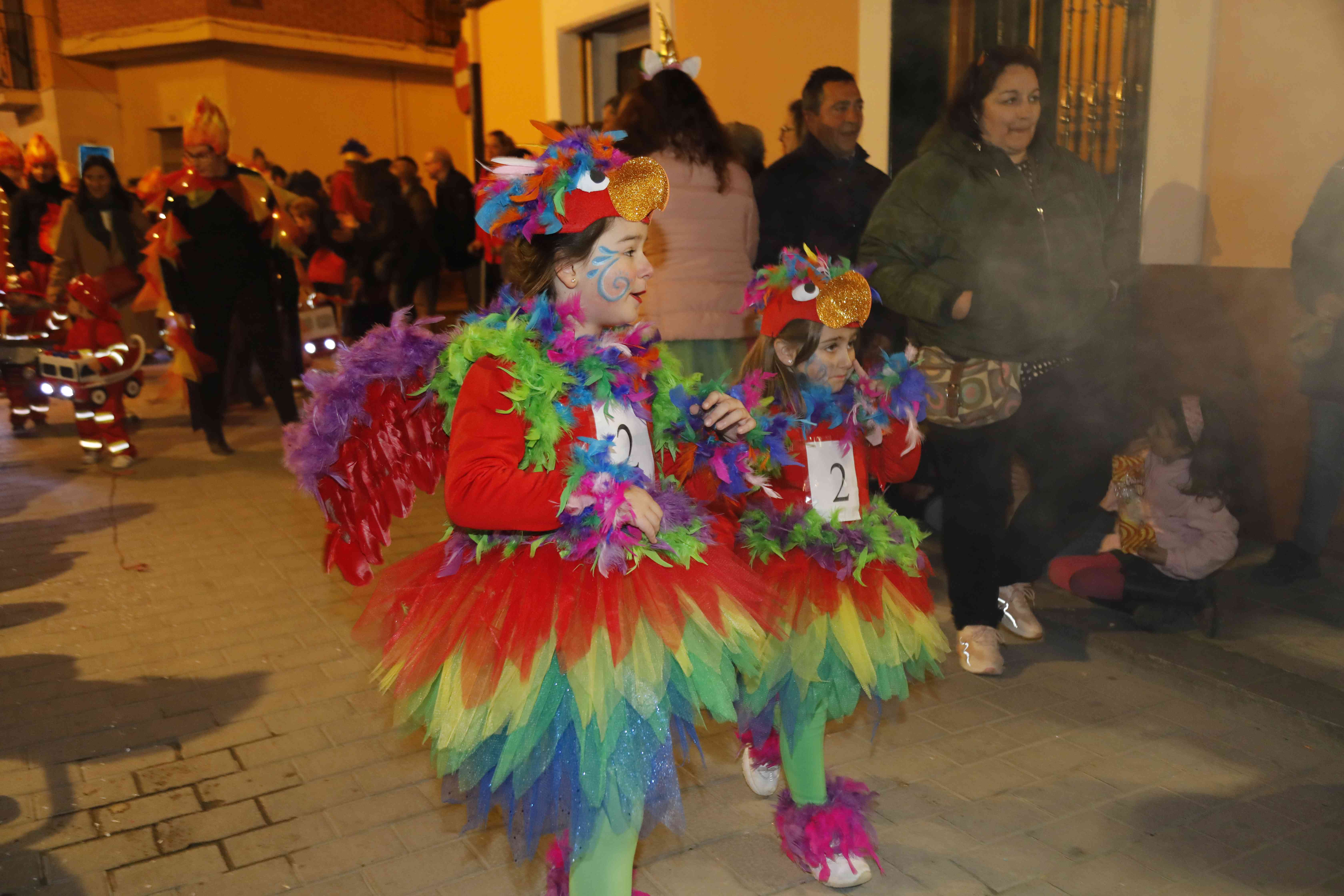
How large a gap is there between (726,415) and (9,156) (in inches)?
411

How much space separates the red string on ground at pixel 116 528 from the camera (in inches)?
210

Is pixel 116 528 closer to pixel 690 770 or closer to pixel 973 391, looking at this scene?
pixel 690 770

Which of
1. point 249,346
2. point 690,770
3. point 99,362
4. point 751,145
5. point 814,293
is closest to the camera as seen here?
point 814,293

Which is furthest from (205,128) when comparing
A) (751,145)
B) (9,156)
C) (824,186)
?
(9,156)

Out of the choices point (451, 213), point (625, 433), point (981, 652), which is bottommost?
point (981, 652)

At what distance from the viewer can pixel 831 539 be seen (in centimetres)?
270

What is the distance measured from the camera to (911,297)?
12.0ft

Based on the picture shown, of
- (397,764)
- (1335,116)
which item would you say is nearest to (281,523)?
(397,764)

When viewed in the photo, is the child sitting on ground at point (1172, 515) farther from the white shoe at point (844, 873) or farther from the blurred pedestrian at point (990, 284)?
the white shoe at point (844, 873)

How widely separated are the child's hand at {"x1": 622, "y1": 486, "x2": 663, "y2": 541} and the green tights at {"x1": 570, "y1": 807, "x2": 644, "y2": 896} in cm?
56

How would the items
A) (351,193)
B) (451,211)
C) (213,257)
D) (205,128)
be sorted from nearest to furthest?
(205,128)
(213,257)
(351,193)
(451,211)

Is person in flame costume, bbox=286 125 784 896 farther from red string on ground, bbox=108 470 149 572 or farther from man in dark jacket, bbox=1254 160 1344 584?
red string on ground, bbox=108 470 149 572

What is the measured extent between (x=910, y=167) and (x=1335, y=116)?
155 cm

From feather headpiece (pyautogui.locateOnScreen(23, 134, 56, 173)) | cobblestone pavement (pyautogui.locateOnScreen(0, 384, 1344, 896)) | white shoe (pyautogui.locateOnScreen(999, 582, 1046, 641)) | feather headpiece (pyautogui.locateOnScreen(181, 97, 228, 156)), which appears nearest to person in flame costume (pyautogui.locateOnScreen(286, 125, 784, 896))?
cobblestone pavement (pyautogui.locateOnScreen(0, 384, 1344, 896))
